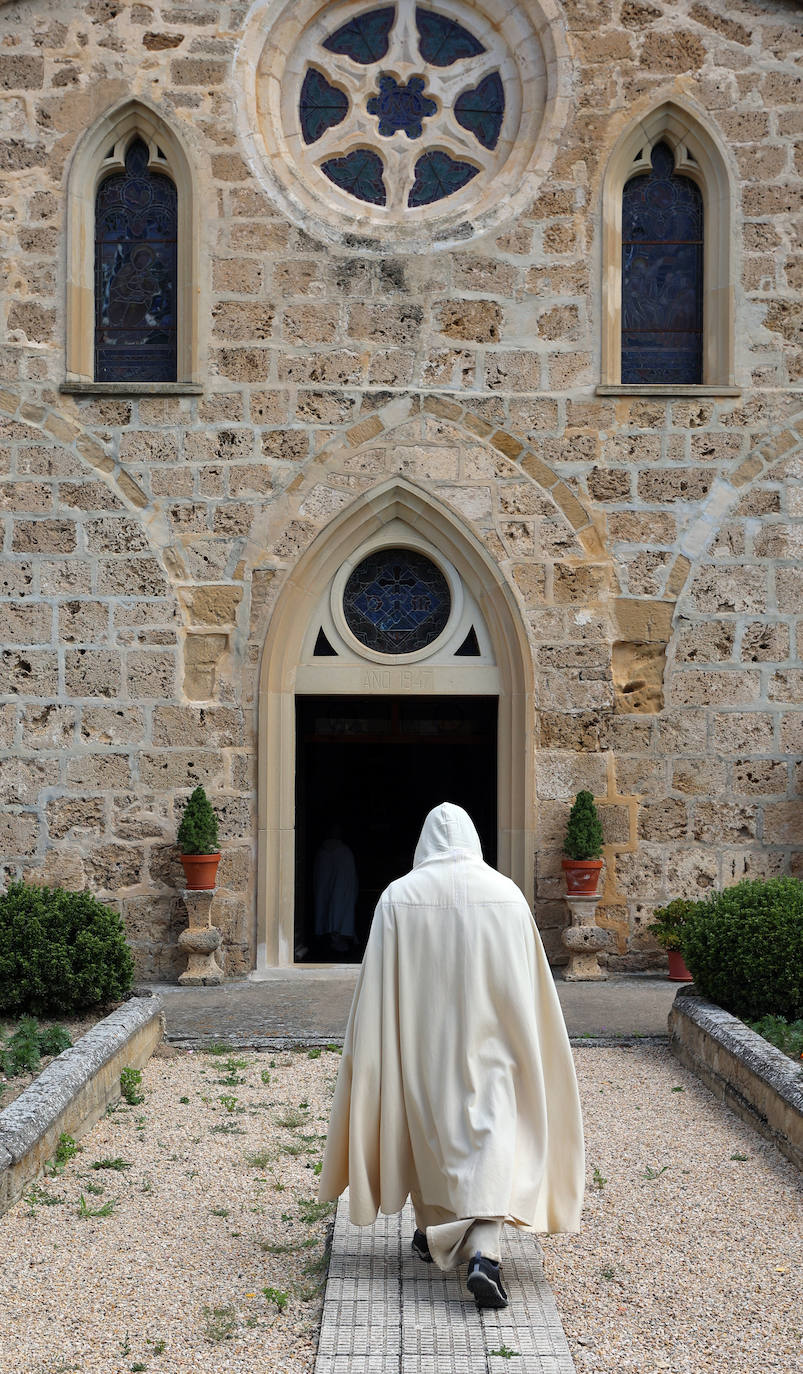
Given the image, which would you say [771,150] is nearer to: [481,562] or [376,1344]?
[481,562]

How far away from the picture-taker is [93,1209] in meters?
5.43

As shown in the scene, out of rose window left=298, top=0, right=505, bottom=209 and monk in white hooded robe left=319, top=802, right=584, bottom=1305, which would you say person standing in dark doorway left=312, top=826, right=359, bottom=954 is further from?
monk in white hooded robe left=319, top=802, right=584, bottom=1305

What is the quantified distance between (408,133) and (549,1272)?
9216 millimetres

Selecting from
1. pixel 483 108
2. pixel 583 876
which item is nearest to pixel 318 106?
pixel 483 108

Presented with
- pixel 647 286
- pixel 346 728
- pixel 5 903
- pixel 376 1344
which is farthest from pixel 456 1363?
pixel 346 728

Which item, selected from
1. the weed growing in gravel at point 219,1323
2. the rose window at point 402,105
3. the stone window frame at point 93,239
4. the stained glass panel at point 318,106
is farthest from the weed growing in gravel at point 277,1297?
the stained glass panel at point 318,106

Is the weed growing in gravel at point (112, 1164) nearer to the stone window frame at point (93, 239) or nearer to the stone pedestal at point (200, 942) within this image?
the stone pedestal at point (200, 942)

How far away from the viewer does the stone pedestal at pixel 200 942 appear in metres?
10.4

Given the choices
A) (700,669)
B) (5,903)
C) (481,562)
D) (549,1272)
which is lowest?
(549,1272)

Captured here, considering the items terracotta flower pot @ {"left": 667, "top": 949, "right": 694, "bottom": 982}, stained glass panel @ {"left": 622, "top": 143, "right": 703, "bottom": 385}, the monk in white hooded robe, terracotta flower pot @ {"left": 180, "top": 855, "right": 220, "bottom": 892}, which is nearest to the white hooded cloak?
the monk in white hooded robe

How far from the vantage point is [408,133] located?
453 inches

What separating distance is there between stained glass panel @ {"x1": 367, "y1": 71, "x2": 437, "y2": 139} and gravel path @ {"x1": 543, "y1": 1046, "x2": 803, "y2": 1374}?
305 inches

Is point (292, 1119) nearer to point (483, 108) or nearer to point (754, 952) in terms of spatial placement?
point (754, 952)

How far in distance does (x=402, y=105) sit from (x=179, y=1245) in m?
9.20
